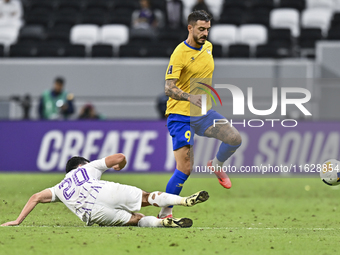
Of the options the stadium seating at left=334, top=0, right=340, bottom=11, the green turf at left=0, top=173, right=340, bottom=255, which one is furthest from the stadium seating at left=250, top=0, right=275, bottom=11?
the green turf at left=0, top=173, right=340, bottom=255

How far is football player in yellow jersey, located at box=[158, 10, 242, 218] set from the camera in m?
7.22

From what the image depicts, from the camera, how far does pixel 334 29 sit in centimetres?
1798

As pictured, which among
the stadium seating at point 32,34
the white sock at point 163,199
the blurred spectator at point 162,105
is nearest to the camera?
the white sock at point 163,199

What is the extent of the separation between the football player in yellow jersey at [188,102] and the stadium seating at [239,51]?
986 centimetres

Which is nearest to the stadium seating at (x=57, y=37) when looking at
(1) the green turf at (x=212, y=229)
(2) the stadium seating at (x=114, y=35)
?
(2) the stadium seating at (x=114, y=35)

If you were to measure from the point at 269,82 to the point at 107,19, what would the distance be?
6783 mm

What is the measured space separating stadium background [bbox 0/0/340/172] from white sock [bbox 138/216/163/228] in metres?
5.04

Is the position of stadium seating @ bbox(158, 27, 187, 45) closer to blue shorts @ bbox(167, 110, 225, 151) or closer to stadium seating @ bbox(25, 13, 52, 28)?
stadium seating @ bbox(25, 13, 52, 28)

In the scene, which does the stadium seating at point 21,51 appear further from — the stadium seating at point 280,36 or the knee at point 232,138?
the knee at point 232,138

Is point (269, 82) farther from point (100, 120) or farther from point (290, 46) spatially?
point (100, 120)

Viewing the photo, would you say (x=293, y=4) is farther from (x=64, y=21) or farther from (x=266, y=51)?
(x=64, y=21)

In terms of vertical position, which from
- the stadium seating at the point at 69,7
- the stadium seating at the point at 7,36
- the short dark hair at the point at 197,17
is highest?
the short dark hair at the point at 197,17

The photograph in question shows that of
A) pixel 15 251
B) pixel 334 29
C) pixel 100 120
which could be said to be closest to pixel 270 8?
pixel 334 29

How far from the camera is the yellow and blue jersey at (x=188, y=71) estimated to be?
23.8ft
